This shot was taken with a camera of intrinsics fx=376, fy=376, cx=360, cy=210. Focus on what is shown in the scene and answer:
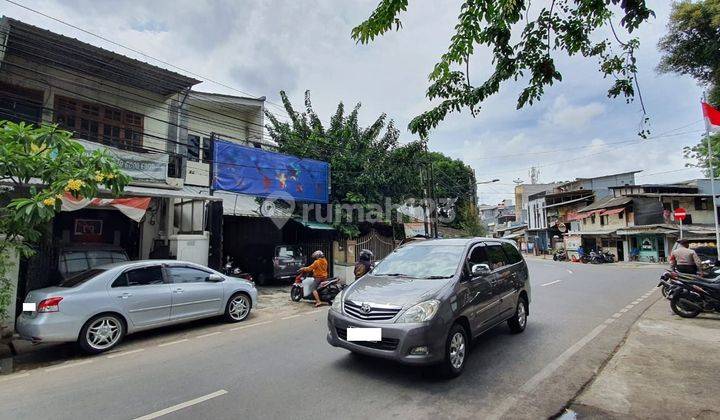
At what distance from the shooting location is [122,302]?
6520 millimetres

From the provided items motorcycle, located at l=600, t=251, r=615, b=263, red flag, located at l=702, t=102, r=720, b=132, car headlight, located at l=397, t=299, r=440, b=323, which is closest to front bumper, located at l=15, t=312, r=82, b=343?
car headlight, located at l=397, t=299, r=440, b=323

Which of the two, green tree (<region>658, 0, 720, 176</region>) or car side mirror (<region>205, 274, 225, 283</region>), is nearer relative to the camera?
green tree (<region>658, 0, 720, 176</region>)

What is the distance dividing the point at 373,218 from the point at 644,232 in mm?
23838

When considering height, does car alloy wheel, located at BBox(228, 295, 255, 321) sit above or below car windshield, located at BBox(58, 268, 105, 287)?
below

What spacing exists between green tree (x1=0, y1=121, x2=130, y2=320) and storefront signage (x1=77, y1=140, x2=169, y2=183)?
4756 mm

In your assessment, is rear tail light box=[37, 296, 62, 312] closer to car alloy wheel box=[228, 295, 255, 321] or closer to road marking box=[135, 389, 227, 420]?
car alloy wheel box=[228, 295, 255, 321]

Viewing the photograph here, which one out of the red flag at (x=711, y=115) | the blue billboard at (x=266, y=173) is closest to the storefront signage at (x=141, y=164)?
the blue billboard at (x=266, y=173)

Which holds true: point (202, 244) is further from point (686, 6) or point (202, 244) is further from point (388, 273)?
point (686, 6)

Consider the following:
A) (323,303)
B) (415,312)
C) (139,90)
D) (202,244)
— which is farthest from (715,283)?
(139,90)

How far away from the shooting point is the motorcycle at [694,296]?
772cm

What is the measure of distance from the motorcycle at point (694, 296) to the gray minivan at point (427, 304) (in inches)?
180

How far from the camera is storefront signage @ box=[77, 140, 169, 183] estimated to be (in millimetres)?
11000

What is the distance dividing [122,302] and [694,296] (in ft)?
36.7

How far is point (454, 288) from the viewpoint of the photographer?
4707mm
